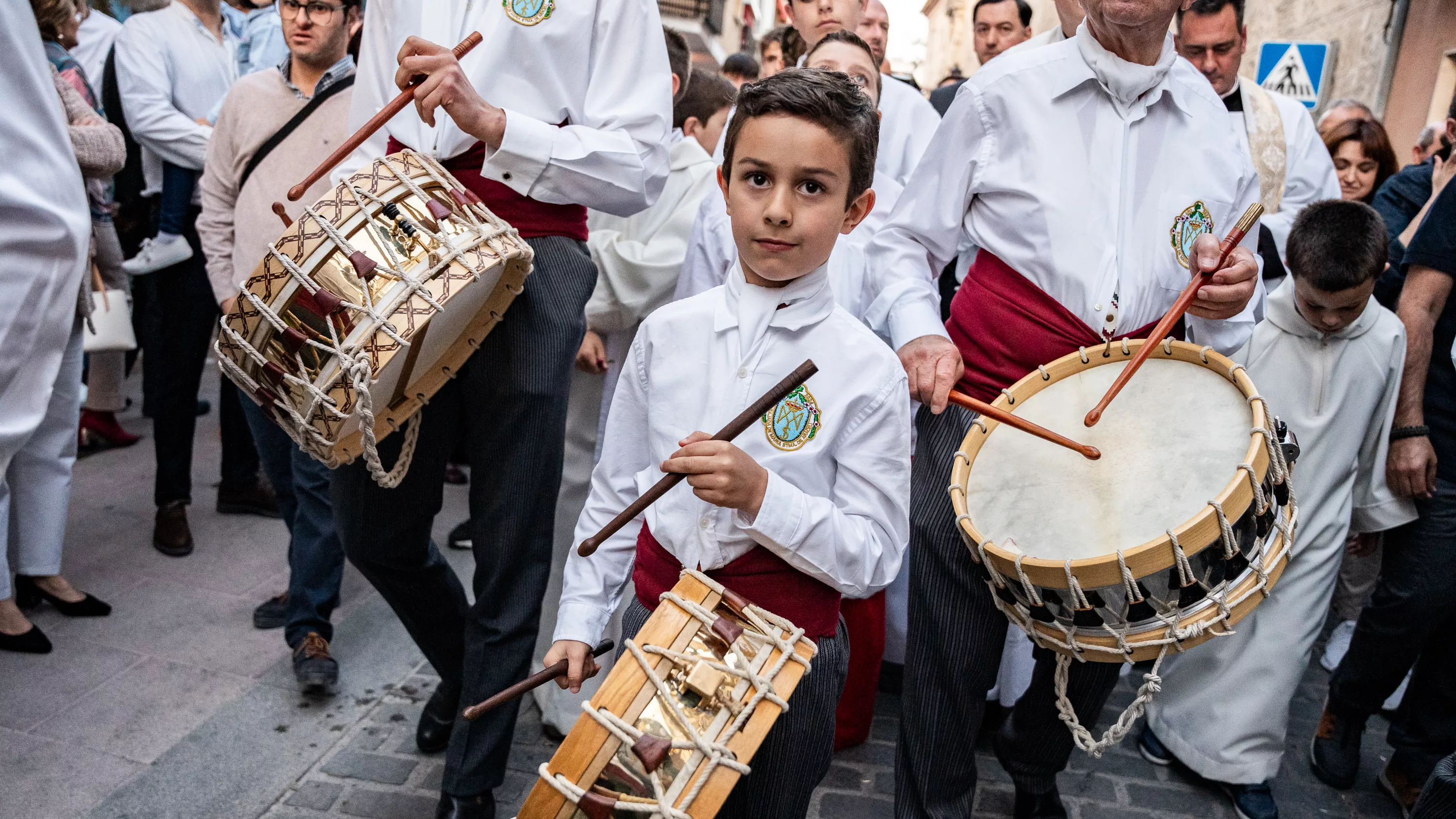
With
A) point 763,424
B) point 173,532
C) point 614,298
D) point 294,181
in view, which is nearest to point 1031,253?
point 763,424

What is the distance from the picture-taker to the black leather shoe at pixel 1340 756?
3447mm

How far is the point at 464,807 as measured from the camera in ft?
9.05

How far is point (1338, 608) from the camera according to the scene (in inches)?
184

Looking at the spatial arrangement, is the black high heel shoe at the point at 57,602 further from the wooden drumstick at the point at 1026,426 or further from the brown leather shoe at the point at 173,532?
the wooden drumstick at the point at 1026,426

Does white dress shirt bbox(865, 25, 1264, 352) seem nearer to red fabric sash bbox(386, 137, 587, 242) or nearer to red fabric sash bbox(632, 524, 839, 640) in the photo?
red fabric sash bbox(632, 524, 839, 640)

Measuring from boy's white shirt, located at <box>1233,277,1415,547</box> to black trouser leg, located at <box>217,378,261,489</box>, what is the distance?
152 inches

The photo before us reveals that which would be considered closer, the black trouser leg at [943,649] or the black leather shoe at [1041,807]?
the black trouser leg at [943,649]

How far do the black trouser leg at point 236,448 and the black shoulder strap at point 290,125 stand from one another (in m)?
1.38

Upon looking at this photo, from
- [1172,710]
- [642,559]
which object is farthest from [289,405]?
[1172,710]

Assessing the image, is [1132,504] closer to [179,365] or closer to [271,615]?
[271,615]

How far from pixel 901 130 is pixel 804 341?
7.47 feet

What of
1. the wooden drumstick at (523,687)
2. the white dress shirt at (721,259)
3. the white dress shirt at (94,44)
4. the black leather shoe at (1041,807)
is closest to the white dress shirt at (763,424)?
the wooden drumstick at (523,687)

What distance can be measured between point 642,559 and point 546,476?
2.53 feet

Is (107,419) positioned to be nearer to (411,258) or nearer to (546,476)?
(546,476)
